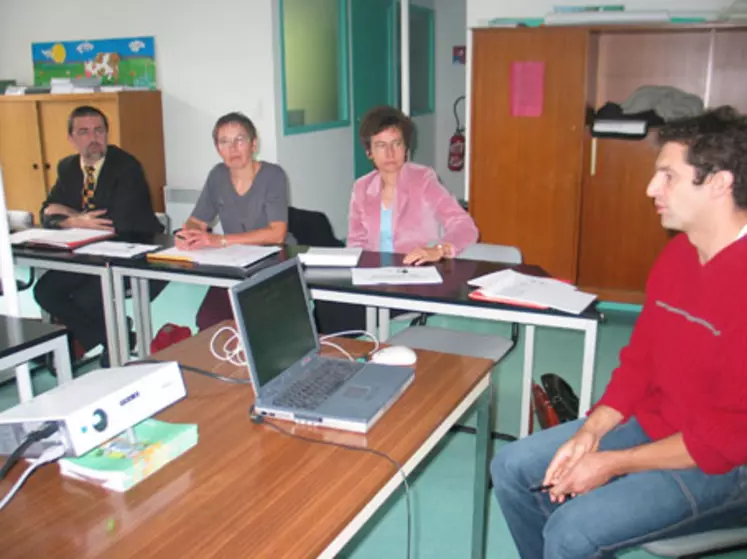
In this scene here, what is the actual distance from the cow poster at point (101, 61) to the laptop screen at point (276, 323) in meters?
4.54

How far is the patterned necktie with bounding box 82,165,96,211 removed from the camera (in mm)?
3562

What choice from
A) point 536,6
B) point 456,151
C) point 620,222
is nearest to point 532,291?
point 620,222

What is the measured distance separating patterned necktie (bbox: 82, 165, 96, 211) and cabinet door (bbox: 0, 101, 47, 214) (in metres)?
2.51

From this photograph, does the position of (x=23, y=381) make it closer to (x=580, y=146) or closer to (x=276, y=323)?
(x=276, y=323)

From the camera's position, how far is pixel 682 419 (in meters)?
1.58

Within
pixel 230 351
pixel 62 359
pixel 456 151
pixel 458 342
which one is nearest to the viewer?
pixel 230 351

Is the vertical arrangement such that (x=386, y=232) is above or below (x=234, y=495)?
above

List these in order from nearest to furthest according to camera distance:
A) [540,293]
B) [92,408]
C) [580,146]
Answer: [92,408]
[540,293]
[580,146]

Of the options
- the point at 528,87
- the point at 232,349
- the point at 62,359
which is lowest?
the point at 62,359

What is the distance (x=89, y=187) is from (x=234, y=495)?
2758 mm

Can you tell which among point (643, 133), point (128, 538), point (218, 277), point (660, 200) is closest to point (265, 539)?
point (128, 538)

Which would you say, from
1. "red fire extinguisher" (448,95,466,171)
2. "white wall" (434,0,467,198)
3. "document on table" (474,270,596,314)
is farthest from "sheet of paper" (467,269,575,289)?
"white wall" (434,0,467,198)

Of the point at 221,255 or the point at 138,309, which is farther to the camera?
the point at 138,309

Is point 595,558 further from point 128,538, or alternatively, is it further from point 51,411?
point 51,411
